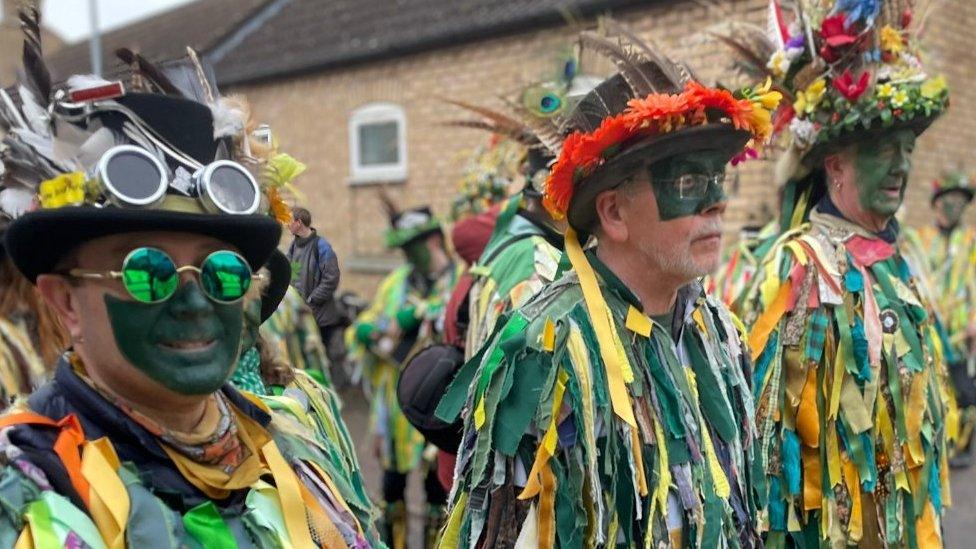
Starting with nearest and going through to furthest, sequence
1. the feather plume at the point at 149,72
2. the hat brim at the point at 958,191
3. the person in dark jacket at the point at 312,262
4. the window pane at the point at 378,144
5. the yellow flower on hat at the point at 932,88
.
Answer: the feather plume at the point at 149,72
the person in dark jacket at the point at 312,262
the yellow flower on hat at the point at 932,88
the hat brim at the point at 958,191
the window pane at the point at 378,144

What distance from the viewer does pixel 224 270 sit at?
1505 millimetres

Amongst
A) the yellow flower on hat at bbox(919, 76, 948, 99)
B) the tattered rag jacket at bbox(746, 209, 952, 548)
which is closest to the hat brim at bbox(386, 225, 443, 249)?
the tattered rag jacket at bbox(746, 209, 952, 548)

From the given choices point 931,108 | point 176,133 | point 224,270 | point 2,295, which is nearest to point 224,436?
point 224,270

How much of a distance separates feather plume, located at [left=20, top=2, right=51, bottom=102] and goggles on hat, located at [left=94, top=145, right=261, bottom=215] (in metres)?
0.25

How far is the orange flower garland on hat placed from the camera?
2.19 m

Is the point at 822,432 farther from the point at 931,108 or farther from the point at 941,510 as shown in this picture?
the point at 931,108

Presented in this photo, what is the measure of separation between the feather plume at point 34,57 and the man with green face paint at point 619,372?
119 cm

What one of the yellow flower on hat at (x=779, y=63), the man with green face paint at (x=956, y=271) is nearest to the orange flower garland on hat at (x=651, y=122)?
the yellow flower on hat at (x=779, y=63)

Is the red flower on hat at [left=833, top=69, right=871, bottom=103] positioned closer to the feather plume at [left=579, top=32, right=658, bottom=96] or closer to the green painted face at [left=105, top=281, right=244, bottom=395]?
the feather plume at [left=579, top=32, right=658, bottom=96]

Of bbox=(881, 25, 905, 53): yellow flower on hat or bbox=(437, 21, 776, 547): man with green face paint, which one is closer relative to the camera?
bbox=(437, 21, 776, 547): man with green face paint

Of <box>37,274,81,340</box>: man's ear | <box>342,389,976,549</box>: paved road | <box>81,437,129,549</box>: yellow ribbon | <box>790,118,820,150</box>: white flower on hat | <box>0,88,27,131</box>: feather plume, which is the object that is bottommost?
<box>342,389,976,549</box>: paved road

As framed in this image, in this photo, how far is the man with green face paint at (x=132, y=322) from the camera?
141 centimetres

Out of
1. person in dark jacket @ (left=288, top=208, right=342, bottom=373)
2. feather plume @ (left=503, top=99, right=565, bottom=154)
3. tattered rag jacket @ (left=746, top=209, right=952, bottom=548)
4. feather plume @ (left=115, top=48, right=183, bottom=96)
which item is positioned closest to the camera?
feather plume @ (left=115, top=48, right=183, bottom=96)

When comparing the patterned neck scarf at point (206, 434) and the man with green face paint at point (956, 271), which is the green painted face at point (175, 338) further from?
the man with green face paint at point (956, 271)
